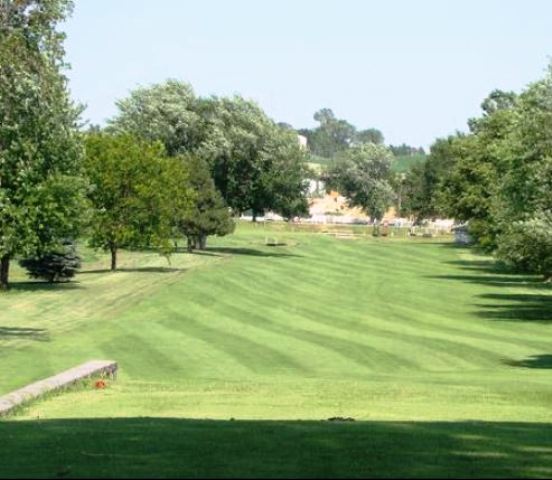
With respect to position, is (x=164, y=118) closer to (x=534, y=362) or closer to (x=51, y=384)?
(x=534, y=362)

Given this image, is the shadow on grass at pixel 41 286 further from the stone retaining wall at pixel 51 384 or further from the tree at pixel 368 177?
the tree at pixel 368 177

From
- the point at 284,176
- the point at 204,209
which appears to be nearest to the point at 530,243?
the point at 204,209

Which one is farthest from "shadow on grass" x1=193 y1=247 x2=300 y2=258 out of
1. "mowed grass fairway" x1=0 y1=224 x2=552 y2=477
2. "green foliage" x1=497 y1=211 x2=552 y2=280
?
Result: "green foliage" x1=497 y1=211 x2=552 y2=280

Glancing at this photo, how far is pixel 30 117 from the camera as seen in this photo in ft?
107

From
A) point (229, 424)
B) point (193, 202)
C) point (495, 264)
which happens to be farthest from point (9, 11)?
point (495, 264)

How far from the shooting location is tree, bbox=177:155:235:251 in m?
88.8

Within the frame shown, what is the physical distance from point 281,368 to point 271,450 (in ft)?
71.2

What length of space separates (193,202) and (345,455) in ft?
242

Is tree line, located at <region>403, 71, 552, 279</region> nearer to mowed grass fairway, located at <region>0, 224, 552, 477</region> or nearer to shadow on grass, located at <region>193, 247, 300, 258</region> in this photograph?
mowed grass fairway, located at <region>0, 224, 552, 477</region>

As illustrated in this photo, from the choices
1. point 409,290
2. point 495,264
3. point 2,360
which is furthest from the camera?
point 495,264

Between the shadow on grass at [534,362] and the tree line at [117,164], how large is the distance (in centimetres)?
1473

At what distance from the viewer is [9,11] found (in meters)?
32.5

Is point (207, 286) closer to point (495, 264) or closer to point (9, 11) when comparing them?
point (9, 11)

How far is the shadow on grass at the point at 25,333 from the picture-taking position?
38.4 metres
